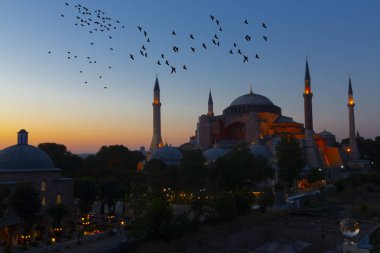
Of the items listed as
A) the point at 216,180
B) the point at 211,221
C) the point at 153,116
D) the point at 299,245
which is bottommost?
the point at 299,245

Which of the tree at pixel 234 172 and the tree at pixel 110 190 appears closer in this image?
the tree at pixel 110 190

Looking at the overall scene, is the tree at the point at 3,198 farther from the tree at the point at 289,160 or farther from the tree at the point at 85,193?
the tree at the point at 289,160

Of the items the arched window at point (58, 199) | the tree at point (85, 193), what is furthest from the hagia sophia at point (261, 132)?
the arched window at point (58, 199)

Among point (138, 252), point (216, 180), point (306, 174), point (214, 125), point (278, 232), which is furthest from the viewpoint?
point (214, 125)

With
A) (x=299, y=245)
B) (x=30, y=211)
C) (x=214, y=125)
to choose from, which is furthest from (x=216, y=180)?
(x=214, y=125)

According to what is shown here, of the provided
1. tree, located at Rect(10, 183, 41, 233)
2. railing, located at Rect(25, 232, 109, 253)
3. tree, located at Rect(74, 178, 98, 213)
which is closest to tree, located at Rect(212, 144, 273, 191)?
tree, located at Rect(74, 178, 98, 213)

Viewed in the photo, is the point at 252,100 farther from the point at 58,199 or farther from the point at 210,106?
the point at 58,199

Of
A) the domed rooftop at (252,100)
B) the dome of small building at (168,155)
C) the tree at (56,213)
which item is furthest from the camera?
the domed rooftop at (252,100)

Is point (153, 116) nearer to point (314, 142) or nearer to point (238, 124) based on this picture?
point (238, 124)
